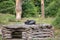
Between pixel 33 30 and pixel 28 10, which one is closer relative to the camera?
pixel 33 30

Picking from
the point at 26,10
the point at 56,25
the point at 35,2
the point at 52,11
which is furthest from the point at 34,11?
the point at 56,25

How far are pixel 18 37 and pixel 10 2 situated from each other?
48.2ft

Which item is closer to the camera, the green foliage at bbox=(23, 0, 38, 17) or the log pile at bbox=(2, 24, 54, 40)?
the log pile at bbox=(2, 24, 54, 40)

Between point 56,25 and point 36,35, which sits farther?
point 56,25

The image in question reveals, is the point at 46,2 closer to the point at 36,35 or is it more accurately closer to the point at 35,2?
the point at 35,2

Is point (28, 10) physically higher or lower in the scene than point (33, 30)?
lower

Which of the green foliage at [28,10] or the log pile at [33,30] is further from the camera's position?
the green foliage at [28,10]

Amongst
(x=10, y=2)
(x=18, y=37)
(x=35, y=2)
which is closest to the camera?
(x=18, y=37)

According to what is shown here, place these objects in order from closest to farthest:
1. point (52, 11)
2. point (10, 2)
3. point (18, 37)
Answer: point (18, 37), point (52, 11), point (10, 2)

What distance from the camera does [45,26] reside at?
1128 cm

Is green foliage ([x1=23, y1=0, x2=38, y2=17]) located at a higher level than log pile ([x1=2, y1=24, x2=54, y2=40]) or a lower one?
lower

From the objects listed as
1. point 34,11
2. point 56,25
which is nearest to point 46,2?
point 34,11

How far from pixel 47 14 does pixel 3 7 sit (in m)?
4.91

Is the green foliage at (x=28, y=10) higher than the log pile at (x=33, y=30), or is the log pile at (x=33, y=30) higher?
the log pile at (x=33, y=30)
